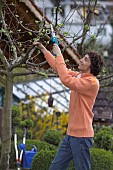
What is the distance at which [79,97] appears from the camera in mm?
6125

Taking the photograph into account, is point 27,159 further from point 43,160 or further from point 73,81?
point 73,81

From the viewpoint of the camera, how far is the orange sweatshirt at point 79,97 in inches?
237

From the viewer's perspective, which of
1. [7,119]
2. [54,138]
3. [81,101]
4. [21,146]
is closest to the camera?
[81,101]

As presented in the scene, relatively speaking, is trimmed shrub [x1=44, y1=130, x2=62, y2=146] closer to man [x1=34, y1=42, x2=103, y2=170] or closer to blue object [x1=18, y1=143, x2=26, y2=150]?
blue object [x1=18, y1=143, x2=26, y2=150]

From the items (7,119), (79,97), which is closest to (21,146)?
(7,119)

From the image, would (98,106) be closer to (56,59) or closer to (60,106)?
(60,106)

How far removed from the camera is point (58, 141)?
1059cm

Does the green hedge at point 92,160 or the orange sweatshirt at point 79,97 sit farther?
the green hedge at point 92,160

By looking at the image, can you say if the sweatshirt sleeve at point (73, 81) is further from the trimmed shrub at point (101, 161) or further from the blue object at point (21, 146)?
the blue object at point (21, 146)

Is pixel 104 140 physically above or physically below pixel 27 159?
above

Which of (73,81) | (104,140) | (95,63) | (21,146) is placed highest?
(95,63)

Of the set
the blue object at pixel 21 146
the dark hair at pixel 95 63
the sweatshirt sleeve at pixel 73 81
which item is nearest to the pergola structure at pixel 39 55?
the dark hair at pixel 95 63

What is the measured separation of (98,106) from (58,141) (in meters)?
5.77

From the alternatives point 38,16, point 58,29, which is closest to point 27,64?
point 58,29
